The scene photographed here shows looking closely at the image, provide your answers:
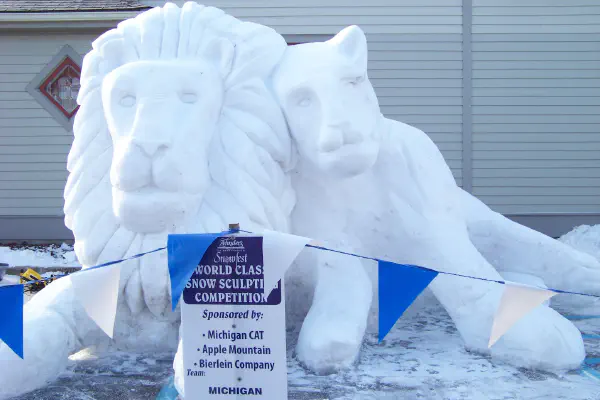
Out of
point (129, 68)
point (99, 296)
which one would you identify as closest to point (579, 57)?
point (129, 68)

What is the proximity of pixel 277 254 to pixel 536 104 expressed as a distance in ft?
29.2

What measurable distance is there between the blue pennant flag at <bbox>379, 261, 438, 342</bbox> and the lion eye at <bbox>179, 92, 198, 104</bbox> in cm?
135

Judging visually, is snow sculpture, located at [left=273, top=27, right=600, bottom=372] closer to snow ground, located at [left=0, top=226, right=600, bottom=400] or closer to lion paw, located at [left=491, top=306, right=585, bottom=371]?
lion paw, located at [left=491, top=306, right=585, bottom=371]

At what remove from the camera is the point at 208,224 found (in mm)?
3090

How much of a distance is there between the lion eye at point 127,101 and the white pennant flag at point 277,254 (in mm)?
1270

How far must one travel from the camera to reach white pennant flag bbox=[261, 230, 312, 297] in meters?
2.24

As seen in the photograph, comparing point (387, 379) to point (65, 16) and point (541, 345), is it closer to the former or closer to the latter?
point (541, 345)

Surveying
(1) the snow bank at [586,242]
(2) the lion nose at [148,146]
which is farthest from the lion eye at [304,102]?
(1) the snow bank at [586,242]

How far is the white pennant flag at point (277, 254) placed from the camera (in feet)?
7.34

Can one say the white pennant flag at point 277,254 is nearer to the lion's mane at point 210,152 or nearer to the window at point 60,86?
the lion's mane at point 210,152

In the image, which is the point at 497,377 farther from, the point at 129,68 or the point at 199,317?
the point at 129,68

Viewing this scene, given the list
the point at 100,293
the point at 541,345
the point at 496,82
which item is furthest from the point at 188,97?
the point at 496,82

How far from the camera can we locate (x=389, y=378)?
9.50 ft

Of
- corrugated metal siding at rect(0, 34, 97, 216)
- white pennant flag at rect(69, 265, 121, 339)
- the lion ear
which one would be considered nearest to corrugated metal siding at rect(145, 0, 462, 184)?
corrugated metal siding at rect(0, 34, 97, 216)
